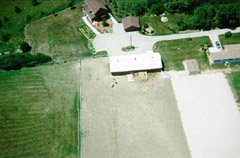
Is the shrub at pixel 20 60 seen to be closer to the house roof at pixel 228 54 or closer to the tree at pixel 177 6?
the tree at pixel 177 6

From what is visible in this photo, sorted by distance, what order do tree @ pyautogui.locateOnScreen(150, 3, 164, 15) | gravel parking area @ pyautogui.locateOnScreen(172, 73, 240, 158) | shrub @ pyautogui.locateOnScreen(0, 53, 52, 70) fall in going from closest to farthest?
gravel parking area @ pyautogui.locateOnScreen(172, 73, 240, 158) < shrub @ pyautogui.locateOnScreen(0, 53, 52, 70) < tree @ pyautogui.locateOnScreen(150, 3, 164, 15)

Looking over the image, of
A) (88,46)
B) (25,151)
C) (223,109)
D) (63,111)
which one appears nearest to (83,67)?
(88,46)

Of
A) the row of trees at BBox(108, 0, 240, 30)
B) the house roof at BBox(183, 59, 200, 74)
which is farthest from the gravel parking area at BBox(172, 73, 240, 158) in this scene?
the row of trees at BBox(108, 0, 240, 30)

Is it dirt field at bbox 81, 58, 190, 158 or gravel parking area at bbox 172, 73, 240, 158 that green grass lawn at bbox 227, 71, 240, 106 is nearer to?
gravel parking area at bbox 172, 73, 240, 158

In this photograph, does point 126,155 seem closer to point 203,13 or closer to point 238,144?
point 238,144

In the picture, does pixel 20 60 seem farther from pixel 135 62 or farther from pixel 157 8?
pixel 157 8

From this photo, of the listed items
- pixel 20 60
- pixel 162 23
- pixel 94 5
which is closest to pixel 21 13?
pixel 20 60
